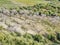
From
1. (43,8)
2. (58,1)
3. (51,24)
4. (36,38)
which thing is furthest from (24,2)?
(36,38)

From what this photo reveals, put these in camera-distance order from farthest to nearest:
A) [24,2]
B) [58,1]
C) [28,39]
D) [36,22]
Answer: [58,1] < [24,2] < [36,22] < [28,39]

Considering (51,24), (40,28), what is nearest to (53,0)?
(51,24)

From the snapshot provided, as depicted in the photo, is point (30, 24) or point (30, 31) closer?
point (30, 31)

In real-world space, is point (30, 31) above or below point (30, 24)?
above

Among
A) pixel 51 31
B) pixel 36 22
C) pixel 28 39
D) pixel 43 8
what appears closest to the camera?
pixel 28 39

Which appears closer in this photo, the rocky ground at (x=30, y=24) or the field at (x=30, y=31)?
the field at (x=30, y=31)

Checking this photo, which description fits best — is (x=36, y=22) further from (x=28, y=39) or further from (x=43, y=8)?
(x=43, y=8)

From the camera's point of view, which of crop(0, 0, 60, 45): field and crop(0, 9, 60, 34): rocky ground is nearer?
crop(0, 0, 60, 45): field

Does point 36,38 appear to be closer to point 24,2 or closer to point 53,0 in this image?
point 24,2

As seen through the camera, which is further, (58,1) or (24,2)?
(58,1)
